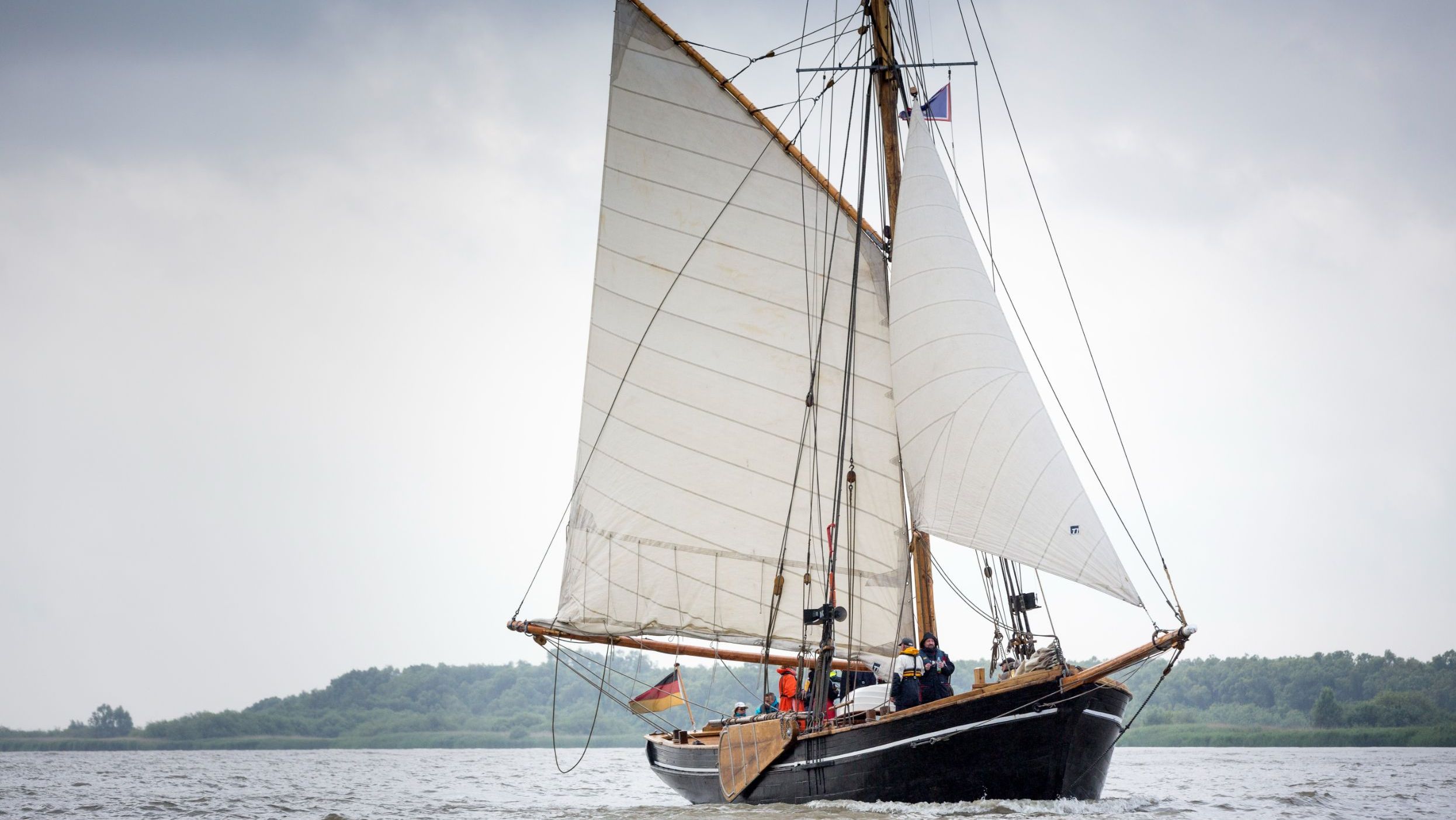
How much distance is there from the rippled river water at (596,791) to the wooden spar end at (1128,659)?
6.13ft

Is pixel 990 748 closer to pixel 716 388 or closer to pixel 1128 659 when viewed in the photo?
pixel 1128 659

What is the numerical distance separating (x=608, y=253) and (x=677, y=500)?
582cm

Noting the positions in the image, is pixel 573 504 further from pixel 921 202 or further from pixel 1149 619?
pixel 1149 619

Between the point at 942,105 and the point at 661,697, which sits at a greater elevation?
the point at 942,105

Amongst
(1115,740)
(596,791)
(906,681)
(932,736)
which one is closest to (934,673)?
(906,681)

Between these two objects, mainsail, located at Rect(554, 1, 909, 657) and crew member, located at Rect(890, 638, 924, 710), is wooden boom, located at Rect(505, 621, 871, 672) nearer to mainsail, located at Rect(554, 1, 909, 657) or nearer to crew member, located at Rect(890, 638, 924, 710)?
mainsail, located at Rect(554, 1, 909, 657)

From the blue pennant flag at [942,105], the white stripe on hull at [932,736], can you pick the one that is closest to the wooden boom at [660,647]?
the white stripe on hull at [932,736]

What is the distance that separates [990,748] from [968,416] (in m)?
5.20

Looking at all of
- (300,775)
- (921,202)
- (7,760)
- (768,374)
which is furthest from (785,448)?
(7,760)

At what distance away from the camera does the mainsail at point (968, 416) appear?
695 inches

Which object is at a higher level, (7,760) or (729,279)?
(729,279)

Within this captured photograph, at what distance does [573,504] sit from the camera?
1037 inches

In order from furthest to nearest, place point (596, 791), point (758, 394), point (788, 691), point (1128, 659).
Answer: point (596, 791)
point (758, 394)
point (788, 691)
point (1128, 659)

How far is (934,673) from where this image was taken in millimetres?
18047
